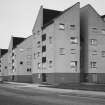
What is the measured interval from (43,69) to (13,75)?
28958 millimetres

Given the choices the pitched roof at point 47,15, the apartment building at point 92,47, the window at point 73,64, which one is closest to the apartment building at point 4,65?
the pitched roof at point 47,15

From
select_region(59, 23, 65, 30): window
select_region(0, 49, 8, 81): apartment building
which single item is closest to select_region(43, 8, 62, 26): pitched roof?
select_region(59, 23, 65, 30): window

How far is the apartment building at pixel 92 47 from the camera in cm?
4728

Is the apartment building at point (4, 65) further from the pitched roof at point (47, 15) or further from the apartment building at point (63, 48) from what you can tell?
the apartment building at point (63, 48)

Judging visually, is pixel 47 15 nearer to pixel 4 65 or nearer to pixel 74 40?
pixel 74 40

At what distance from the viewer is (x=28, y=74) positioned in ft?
229

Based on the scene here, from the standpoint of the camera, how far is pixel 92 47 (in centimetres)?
4769

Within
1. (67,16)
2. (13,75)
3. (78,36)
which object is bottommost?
(13,75)

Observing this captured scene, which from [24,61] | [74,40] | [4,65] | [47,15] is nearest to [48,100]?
[74,40]

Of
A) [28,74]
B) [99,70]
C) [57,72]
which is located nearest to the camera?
[57,72]

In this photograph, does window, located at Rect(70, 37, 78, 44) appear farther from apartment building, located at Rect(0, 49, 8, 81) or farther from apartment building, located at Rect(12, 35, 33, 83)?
apartment building, located at Rect(0, 49, 8, 81)

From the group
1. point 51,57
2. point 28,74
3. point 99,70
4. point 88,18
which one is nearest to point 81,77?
point 99,70

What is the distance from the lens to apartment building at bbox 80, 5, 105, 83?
47281mm

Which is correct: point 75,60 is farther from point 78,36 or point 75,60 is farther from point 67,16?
point 67,16
